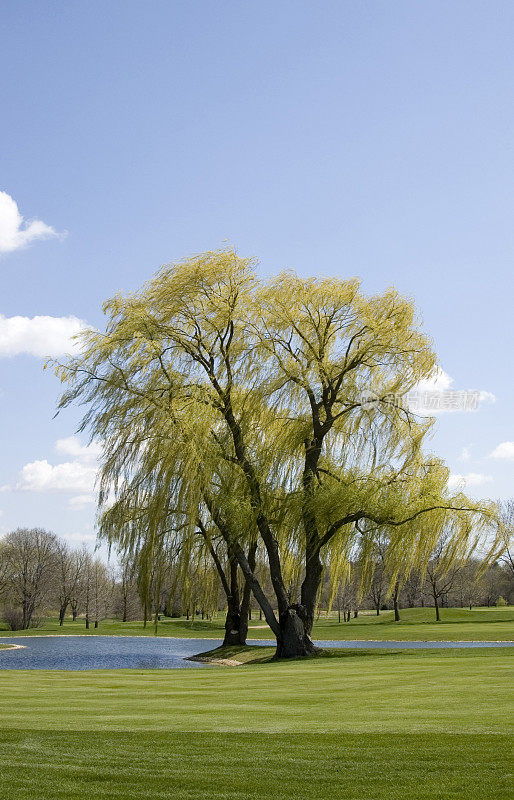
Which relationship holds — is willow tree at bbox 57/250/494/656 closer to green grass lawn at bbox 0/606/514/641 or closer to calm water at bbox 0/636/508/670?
calm water at bbox 0/636/508/670

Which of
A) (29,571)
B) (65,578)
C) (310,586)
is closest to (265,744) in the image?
(310,586)

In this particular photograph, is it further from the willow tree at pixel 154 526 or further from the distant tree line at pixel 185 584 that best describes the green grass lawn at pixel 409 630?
the willow tree at pixel 154 526

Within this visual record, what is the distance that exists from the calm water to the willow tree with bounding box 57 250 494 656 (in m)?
4.76

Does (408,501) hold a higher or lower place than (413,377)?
lower

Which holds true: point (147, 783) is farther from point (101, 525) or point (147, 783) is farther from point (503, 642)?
point (503, 642)

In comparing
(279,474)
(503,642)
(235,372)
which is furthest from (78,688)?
(503,642)

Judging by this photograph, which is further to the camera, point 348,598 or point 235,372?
point 348,598

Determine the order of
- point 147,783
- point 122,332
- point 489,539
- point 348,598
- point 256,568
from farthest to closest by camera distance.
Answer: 1. point 348,598
2. point 256,568
3. point 122,332
4. point 489,539
5. point 147,783

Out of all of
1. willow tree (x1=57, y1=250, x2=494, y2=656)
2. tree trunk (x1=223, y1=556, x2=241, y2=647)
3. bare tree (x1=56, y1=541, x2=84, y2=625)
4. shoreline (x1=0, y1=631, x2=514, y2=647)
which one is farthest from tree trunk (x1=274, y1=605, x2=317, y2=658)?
bare tree (x1=56, y1=541, x2=84, y2=625)

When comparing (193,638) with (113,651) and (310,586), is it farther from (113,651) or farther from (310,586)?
(310,586)

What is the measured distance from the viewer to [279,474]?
20.4 meters

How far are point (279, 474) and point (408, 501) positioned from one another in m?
3.68

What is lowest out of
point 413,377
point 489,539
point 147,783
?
point 147,783

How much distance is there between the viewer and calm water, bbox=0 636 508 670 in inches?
939
